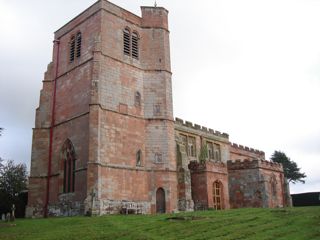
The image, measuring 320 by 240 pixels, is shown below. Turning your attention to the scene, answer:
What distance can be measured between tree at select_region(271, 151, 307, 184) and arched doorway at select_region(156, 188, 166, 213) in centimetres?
4471

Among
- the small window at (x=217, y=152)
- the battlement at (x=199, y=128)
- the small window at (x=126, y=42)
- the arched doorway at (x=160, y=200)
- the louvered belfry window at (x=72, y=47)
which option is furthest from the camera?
the small window at (x=217, y=152)

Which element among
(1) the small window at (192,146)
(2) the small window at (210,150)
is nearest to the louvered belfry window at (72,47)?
(1) the small window at (192,146)

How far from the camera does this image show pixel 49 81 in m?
32.4

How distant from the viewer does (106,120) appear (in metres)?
27.3

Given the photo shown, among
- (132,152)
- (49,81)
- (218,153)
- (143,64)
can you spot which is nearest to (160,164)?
(132,152)

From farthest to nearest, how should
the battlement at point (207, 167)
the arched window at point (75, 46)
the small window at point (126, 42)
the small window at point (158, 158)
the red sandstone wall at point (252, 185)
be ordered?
the red sandstone wall at point (252, 185), the battlement at point (207, 167), the small window at point (126, 42), the arched window at point (75, 46), the small window at point (158, 158)

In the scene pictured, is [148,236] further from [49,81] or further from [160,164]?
[49,81]

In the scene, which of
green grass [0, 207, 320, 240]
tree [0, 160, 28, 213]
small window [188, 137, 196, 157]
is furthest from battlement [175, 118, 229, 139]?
green grass [0, 207, 320, 240]

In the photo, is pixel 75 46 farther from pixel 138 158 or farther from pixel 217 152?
pixel 217 152

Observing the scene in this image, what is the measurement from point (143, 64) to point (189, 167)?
9.40 metres

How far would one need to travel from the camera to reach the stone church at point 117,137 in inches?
1048

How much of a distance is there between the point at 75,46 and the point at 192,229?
20.8 m

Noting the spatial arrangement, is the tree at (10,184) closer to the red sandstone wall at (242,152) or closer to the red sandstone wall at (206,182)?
the red sandstone wall at (206,182)

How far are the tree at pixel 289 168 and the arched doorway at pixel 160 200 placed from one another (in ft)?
147
